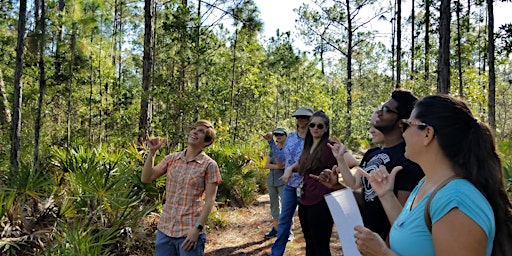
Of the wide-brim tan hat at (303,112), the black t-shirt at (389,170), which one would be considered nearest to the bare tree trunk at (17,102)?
the wide-brim tan hat at (303,112)


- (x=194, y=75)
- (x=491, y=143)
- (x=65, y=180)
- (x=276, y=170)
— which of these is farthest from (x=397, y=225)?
(x=194, y=75)

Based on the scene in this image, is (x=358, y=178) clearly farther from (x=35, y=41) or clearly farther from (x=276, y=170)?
(x=35, y=41)

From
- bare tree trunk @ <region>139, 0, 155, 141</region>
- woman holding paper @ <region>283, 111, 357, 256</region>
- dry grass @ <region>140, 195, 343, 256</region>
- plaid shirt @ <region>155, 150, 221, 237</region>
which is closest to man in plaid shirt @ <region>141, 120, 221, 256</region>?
plaid shirt @ <region>155, 150, 221, 237</region>

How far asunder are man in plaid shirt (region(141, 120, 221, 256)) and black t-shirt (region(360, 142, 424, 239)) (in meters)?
1.30

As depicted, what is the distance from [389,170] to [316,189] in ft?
4.47

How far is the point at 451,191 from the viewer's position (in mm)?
1370

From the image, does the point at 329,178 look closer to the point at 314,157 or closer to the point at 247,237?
the point at 314,157

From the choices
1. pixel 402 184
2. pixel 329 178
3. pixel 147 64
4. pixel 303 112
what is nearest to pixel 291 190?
pixel 303 112

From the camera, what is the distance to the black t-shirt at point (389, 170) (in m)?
2.31

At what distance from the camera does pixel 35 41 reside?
7.78m

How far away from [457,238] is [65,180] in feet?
21.7

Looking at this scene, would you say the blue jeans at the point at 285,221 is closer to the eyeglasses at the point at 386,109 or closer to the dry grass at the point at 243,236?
the dry grass at the point at 243,236

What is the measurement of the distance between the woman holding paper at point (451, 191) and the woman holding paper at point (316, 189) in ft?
6.75

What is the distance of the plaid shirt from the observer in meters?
3.09
